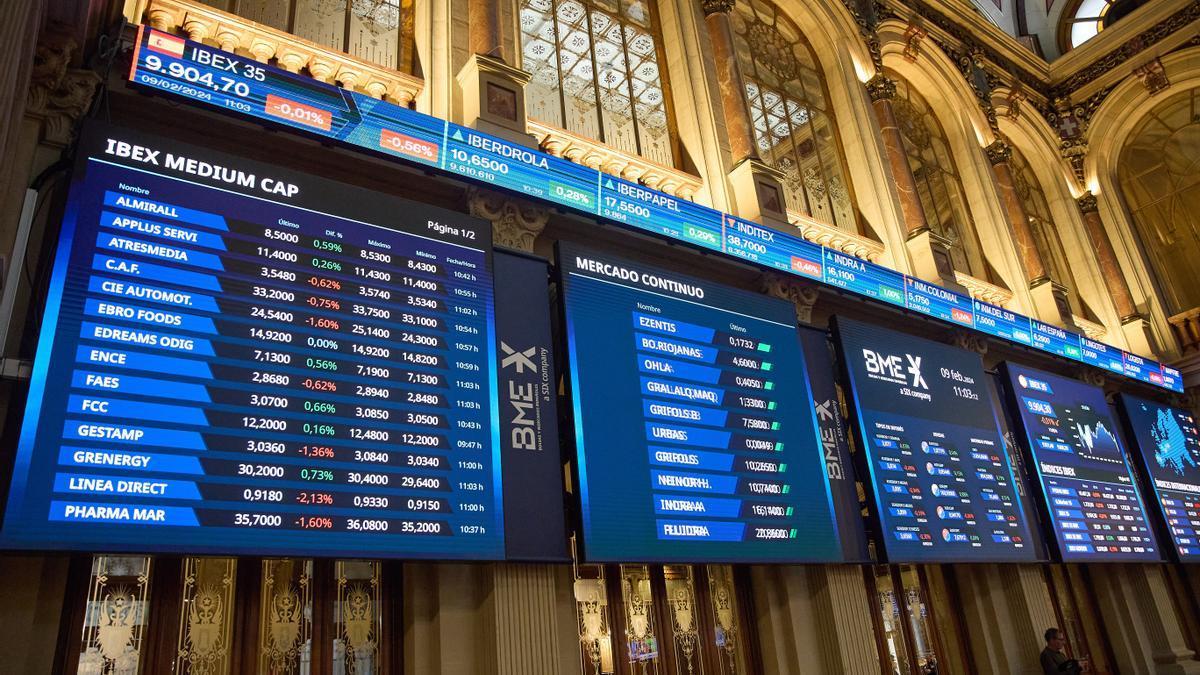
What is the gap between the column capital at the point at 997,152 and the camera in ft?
46.3

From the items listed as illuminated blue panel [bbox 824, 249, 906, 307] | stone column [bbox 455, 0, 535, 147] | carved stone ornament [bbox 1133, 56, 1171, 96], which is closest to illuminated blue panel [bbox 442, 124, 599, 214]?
stone column [bbox 455, 0, 535, 147]

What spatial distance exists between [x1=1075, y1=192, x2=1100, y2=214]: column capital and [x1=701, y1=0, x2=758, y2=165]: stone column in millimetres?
9501

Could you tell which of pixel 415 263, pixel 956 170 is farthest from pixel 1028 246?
pixel 415 263

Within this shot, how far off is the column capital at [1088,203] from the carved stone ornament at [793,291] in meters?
9.95

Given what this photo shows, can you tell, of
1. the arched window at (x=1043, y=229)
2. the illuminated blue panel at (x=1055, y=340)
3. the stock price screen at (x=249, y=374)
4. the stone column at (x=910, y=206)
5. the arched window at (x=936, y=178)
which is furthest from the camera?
the arched window at (x=1043, y=229)

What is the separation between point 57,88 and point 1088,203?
1706cm

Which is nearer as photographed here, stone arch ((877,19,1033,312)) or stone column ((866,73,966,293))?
stone column ((866,73,966,293))

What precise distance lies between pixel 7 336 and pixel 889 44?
43.7 feet

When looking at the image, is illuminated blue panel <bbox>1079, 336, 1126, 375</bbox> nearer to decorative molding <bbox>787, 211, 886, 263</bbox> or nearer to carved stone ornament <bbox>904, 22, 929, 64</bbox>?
decorative molding <bbox>787, 211, 886, 263</bbox>

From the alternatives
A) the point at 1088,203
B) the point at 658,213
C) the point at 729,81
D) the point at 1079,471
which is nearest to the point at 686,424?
the point at 658,213

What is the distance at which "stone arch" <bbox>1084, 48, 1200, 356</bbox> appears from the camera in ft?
50.5

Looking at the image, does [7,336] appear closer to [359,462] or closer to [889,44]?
[359,462]

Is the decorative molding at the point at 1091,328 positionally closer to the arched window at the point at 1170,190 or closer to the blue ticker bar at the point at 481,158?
the arched window at the point at 1170,190

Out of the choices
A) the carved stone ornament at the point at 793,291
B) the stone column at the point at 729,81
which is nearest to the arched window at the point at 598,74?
the stone column at the point at 729,81
